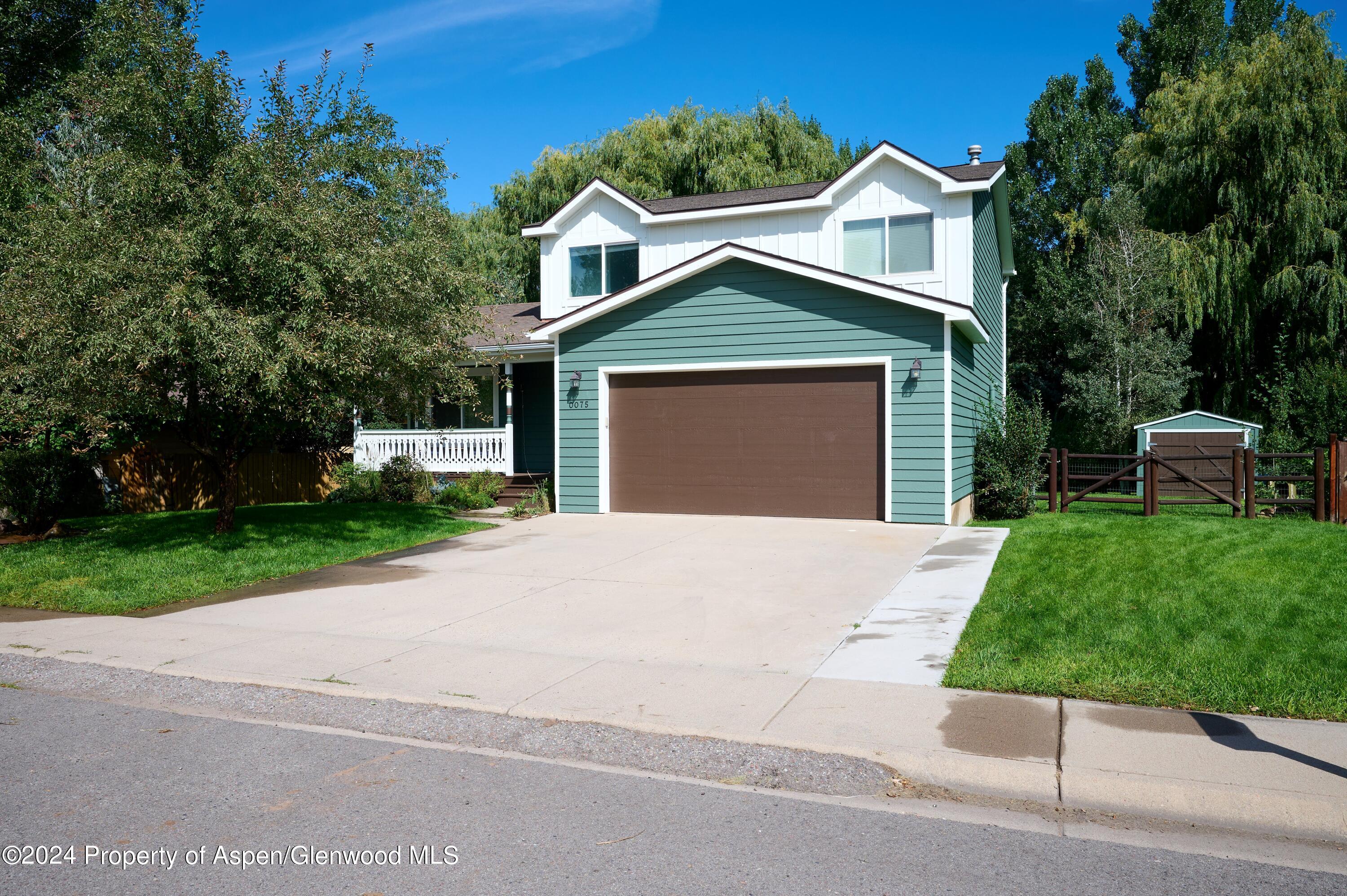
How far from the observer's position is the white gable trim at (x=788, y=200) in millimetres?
15992

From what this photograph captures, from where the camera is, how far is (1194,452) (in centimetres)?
1836

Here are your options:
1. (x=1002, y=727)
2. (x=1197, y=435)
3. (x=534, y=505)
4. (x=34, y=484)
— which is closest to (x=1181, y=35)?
(x=1197, y=435)

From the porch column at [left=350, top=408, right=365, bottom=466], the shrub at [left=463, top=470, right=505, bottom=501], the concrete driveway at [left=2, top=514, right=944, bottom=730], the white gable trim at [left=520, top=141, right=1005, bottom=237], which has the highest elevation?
the white gable trim at [left=520, top=141, right=1005, bottom=237]

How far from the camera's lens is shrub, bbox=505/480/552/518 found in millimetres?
16016

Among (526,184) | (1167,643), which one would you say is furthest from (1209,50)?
(1167,643)

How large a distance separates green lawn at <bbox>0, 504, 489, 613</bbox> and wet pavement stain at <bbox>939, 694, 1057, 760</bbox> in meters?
7.83

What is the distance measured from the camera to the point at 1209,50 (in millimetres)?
29641

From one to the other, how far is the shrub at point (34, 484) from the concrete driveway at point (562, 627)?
7008 millimetres

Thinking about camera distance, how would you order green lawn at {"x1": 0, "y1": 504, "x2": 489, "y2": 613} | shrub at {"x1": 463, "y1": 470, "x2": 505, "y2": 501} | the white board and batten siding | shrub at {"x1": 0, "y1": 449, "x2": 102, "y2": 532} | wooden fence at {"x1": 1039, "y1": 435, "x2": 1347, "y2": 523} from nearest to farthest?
green lawn at {"x1": 0, "y1": 504, "x2": 489, "y2": 613}, wooden fence at {"x1": 1039, "y1": 435, "x2": 1347, "y2": 523}, shrub at {"x1": 0, "y1": 449, "x2": 102, "y2": 532}, the white board and batten siding, shrub at {"x1": 463, "y1": 470, "x2": 505, "y2": 501}

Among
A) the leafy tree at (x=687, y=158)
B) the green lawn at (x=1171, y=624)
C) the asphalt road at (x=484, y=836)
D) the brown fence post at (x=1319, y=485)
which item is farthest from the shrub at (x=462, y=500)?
the leafy tree at (x=687, y=158)

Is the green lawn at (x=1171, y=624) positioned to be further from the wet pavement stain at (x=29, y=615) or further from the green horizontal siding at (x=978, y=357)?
the wet pavement stain at (x=29, y=615)

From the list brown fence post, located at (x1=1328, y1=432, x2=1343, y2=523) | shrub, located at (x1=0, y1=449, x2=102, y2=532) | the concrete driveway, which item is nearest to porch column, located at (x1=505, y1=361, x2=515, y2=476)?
the concrete driveway

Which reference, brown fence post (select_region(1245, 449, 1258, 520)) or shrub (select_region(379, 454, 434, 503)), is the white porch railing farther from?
brown fence post (select_region(1245, 449, 1258, 520))

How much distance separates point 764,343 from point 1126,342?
14130 mm
